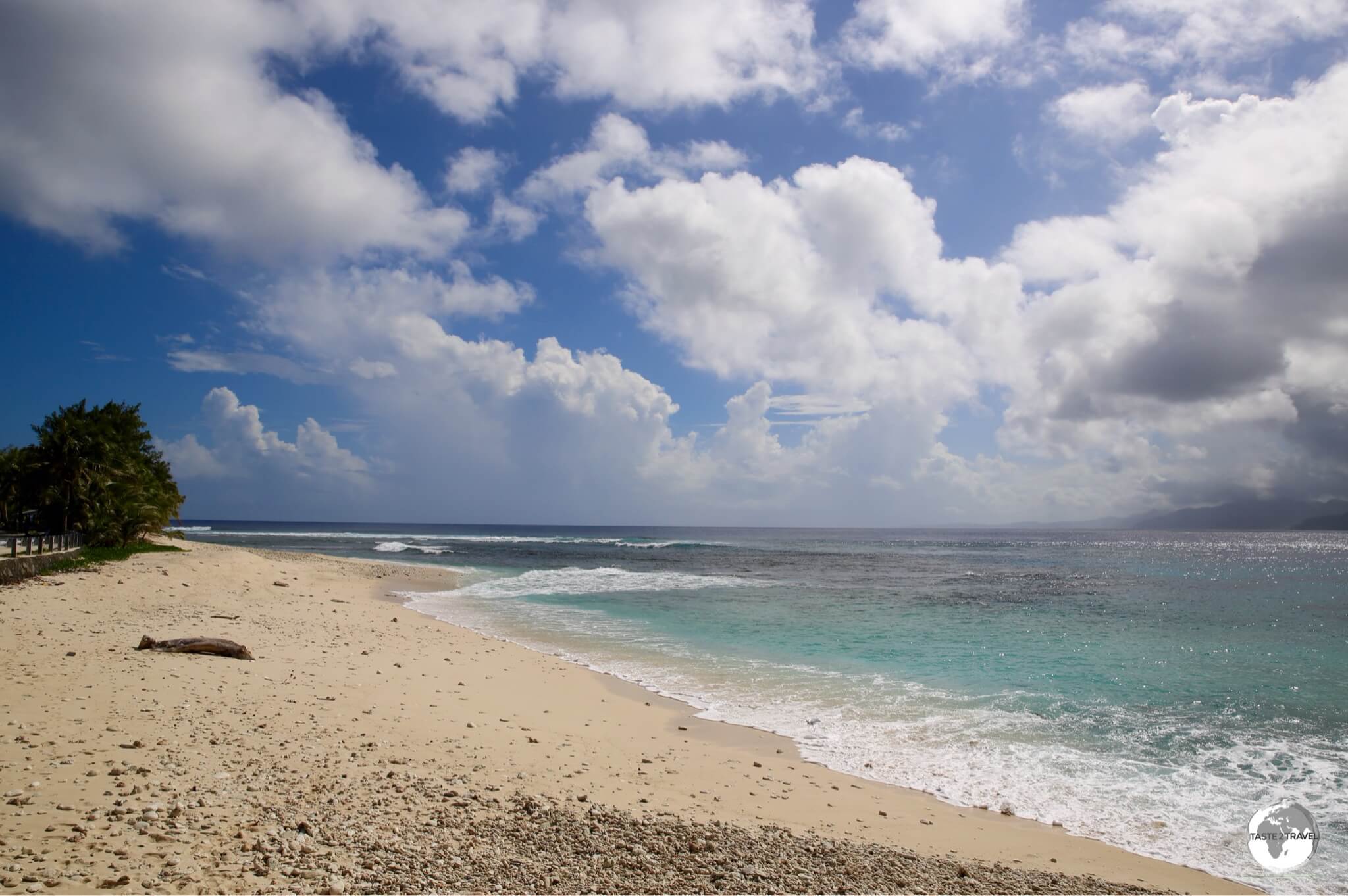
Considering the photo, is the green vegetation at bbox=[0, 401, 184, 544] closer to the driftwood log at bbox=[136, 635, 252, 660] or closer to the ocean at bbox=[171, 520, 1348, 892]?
the ocean at bbox=[171, 520, 1348, 892]

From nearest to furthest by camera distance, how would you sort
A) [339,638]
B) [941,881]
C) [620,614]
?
1. [941,881]
2. [339,638]
3. [620,614]

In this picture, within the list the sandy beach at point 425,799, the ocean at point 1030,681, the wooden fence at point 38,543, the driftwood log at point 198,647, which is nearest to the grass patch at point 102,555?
the wooden fence at point 38,543

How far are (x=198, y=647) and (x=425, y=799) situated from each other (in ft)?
26.4

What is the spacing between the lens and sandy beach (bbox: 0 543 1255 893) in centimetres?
481

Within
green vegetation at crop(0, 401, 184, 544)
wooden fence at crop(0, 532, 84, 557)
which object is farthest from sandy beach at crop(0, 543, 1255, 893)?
green vegetation at crop(0, 401, 184, 544)

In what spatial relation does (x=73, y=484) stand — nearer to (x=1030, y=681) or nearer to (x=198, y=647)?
(x=198, y=647)

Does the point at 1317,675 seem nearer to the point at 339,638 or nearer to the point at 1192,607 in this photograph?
the point at 1192,607

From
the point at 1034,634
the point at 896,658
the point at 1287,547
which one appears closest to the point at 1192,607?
the point at 1034,634

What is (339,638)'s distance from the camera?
1506 cm

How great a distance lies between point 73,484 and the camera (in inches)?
1075

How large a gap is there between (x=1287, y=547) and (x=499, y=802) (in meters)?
141

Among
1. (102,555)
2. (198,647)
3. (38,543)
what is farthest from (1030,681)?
(102,555)

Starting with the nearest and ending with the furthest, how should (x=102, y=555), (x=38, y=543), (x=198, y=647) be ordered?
1. (x=198, y=647)
2. (x=38, y=543)
3. (x=102, y=555)

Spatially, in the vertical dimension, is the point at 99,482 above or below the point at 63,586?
above
